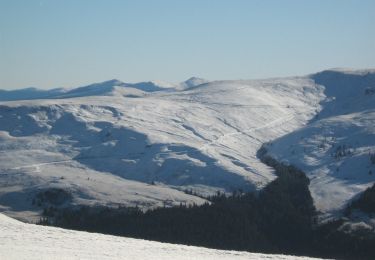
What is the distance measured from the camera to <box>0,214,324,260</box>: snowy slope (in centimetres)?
3525

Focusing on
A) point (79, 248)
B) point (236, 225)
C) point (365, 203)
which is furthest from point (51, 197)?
point (79, 248)

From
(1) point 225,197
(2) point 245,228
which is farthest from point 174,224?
(1) point 225,197

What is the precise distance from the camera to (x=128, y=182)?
195 metres

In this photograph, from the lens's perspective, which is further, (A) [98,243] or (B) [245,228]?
(B) [245,228]

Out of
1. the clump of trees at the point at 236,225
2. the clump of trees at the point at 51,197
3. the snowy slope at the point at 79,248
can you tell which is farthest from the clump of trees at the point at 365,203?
the snowy slope at the point at 79,248

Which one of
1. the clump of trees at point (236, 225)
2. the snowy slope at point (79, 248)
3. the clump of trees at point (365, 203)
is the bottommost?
the clump of trees at point (236, 225)

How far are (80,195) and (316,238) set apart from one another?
7257 centimetres

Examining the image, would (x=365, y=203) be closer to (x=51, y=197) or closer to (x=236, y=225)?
(x=236, y=225)

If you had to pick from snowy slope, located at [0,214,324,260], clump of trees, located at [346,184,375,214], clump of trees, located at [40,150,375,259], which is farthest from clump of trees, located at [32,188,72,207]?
snowy slope, located at [0,214,324,260]

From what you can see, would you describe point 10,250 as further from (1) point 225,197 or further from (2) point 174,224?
(1) point 225,197

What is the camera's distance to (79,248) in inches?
1508

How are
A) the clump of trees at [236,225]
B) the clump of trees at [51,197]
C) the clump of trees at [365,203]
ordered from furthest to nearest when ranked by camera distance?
the clump of trees at [51,197] → the clump of trees at [365,203] → the clump of trees at [236,225]

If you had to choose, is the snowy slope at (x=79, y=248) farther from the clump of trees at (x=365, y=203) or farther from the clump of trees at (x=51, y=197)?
the clump of trees at (x=51, y=197)

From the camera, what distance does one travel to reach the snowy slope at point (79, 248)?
116 ft
